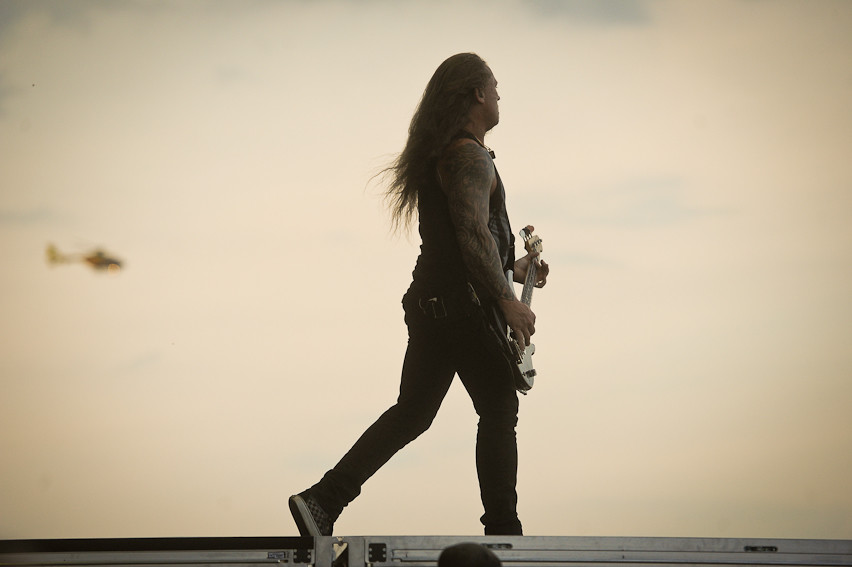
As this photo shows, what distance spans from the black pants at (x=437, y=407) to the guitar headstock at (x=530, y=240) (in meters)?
0.57

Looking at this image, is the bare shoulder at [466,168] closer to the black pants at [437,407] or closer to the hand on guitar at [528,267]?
the black pants at [437,407]

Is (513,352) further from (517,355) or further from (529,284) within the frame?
(529,284)

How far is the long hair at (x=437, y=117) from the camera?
9.41 feet

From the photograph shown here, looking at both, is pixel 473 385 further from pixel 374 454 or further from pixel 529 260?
pixel 529 260

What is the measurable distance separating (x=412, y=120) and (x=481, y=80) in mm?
246

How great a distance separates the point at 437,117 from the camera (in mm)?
2891

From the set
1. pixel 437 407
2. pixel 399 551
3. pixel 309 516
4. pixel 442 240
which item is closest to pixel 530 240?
pixel 442 240

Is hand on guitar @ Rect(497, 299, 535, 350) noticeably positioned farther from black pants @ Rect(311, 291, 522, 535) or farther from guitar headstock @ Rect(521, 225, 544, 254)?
guitar headstock @ Rect(521, 225, 544, 254)

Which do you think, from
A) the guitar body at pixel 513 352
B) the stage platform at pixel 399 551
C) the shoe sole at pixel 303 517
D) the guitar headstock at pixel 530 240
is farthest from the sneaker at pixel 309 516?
the guitar headstock at pixel 530 240

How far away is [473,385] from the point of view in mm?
2811

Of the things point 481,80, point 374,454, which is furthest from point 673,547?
point 481,80

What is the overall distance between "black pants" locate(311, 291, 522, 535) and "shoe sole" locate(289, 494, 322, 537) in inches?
2.1

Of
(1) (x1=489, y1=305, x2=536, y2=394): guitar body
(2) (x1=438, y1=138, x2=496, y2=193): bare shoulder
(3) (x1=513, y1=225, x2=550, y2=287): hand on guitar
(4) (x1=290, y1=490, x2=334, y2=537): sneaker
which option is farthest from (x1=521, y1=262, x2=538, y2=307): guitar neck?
(4) (x1=290, y1=490, x2=334, y2=537): sneaker

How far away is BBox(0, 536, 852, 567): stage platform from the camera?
2.08 meters
